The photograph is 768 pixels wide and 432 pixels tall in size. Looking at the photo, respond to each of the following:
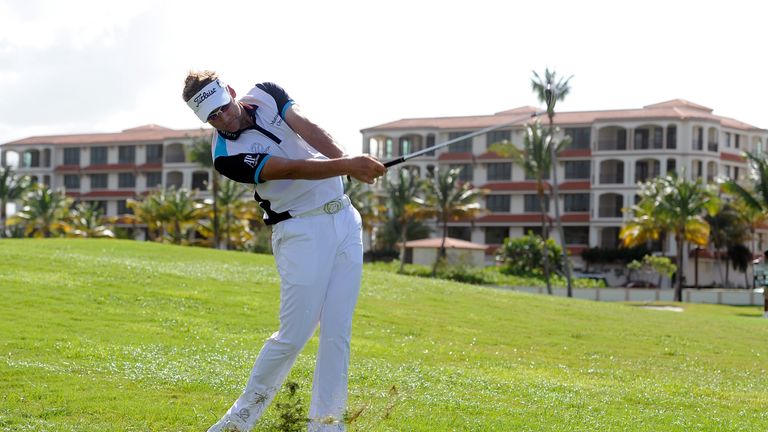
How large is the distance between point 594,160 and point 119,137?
5785 cm

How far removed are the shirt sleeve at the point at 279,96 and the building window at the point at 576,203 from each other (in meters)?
105

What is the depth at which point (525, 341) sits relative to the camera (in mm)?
20938

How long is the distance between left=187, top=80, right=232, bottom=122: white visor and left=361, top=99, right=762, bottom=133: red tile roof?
99.5 meters

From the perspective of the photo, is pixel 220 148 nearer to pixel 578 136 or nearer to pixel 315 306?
pixel 315 306

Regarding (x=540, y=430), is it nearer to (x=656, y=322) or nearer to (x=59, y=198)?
(x=656, y=322)

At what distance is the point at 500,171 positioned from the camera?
115m

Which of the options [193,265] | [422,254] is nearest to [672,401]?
[193,265]

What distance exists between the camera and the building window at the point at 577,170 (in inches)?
4385

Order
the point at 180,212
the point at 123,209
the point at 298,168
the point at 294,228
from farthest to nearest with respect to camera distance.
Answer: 1. the point at 123,209
2. the point at 180,212
3. the point at 294,228
4. the point at 298,168

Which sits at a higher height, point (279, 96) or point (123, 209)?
point (123, 209)

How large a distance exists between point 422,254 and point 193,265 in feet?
199

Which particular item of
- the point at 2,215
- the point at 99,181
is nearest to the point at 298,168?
the point at 2,215

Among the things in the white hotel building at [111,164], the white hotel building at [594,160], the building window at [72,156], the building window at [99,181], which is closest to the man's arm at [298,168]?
the white hotel building at [594,160]

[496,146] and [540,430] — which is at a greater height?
[496,146]
